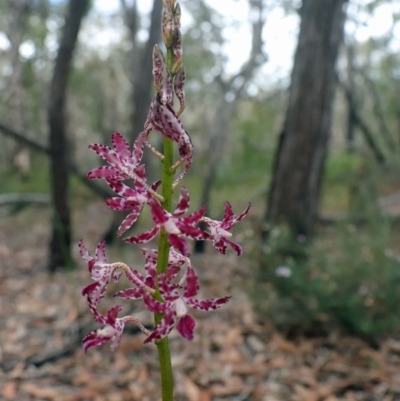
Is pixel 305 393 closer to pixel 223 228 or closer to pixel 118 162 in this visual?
pixel 223 228

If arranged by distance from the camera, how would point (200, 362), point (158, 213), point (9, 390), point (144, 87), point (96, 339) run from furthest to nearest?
point (144, 87) → point (200, 362) → point (9, 390) → point (96, 339) → point (158, 213)

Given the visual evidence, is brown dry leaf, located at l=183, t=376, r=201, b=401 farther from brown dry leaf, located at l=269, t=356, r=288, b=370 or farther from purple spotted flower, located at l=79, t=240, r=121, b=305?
purple spotted flower, located at l=79, t=240, r=121, b=305

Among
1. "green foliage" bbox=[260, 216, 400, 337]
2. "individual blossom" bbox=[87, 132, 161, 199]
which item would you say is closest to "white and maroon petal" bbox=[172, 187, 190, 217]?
→ "individual blossom" bbox=[87, 132, 161, 199]

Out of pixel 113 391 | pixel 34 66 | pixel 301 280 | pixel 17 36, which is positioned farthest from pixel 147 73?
pixel 34 66

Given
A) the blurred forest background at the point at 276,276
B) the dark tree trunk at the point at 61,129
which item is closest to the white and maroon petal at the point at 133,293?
the blurred forest background at the point at 276,276

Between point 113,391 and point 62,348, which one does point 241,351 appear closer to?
point 113,391

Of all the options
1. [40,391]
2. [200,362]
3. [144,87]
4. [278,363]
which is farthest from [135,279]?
[144,87]
